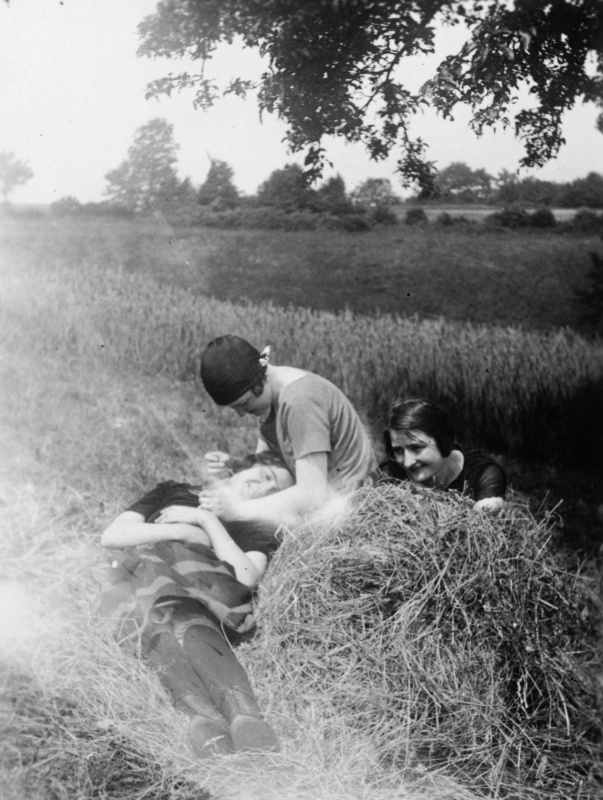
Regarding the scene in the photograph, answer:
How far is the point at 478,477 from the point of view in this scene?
3.19 m

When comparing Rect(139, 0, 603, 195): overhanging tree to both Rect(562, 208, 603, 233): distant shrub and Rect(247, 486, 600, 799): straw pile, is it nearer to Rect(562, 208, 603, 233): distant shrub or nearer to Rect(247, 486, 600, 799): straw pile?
Rect(562, 208, 603, 233): distant shrub

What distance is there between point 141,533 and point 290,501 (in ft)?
2.17

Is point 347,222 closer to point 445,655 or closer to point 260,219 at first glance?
point 260,219

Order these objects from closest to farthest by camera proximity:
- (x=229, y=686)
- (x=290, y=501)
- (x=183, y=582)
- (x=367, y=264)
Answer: (x=229, y=686) < (x=183, y=582) < (x=290, y=501) < (x=367, y=264)

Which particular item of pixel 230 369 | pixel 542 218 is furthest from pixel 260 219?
pixel 542 218

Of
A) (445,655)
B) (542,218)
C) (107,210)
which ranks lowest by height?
(445,655)

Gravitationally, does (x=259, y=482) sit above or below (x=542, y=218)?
below

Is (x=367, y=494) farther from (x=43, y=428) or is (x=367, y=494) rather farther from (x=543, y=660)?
(x=43, y=428)

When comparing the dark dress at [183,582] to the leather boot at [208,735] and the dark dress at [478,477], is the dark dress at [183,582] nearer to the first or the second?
the leather boot at [208,735]

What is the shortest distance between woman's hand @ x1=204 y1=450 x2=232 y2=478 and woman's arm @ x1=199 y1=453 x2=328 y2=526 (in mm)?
346

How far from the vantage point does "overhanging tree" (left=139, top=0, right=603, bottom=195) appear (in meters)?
2.95

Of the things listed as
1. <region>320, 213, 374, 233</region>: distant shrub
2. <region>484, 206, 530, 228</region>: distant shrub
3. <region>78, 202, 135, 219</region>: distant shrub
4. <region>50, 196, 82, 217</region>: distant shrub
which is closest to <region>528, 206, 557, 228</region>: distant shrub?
<region>484, 206, 530, 228</region>: distant shrub

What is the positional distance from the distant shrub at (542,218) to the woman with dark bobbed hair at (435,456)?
972mm

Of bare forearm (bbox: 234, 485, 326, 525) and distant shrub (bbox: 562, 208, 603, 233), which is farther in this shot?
distant shrub (bbox: 562, 208, 603, 233)
